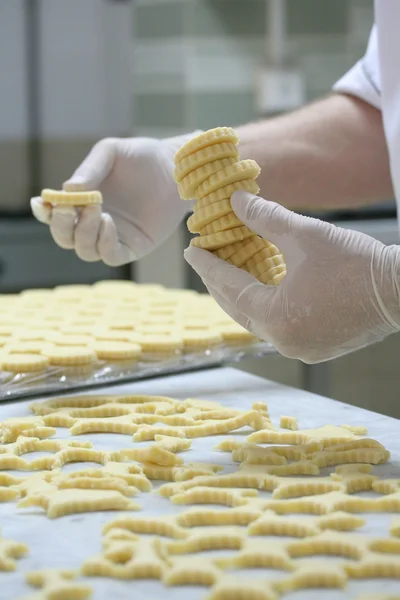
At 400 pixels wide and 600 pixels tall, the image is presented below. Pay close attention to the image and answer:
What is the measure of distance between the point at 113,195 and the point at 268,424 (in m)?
0.93

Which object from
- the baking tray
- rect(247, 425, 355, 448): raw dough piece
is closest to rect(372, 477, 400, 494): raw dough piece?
rect(247, 425, 355, 448): raw dough piece

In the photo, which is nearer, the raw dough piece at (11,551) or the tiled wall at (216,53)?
the raw dough piece at (11,551)

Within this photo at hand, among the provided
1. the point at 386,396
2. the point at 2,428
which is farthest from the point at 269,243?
the point at 386,396

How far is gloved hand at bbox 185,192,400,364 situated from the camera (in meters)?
1.44

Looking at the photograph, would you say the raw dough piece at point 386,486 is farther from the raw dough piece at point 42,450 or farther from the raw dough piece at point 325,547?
the raw dough piece at point 42,450

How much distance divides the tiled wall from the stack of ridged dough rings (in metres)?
3.58

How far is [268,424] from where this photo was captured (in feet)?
5.35

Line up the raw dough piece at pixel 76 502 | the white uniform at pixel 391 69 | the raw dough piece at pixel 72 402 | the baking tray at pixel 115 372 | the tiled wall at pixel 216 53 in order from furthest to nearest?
the tiled wall at pixel 216 53
the white uniform at pixel 391 69
the baking tray at pixel 115 372
the raw dough piece at pixel 72 402
the raw dough piece at pixel 76 502

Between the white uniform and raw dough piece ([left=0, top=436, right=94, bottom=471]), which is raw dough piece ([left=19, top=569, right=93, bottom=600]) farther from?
the white uniform

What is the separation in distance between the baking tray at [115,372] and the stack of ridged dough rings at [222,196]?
Result: 52 cm

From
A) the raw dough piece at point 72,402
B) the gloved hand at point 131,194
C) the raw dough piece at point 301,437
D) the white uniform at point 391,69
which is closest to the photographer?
the raw dough piece at point 301,437

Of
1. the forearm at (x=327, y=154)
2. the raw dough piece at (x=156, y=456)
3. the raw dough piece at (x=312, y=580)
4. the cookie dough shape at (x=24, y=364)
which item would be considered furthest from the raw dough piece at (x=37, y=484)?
the forearm at (x=327, y=154)

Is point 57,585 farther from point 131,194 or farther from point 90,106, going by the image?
point 90,106

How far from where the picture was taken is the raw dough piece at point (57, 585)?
970mm
